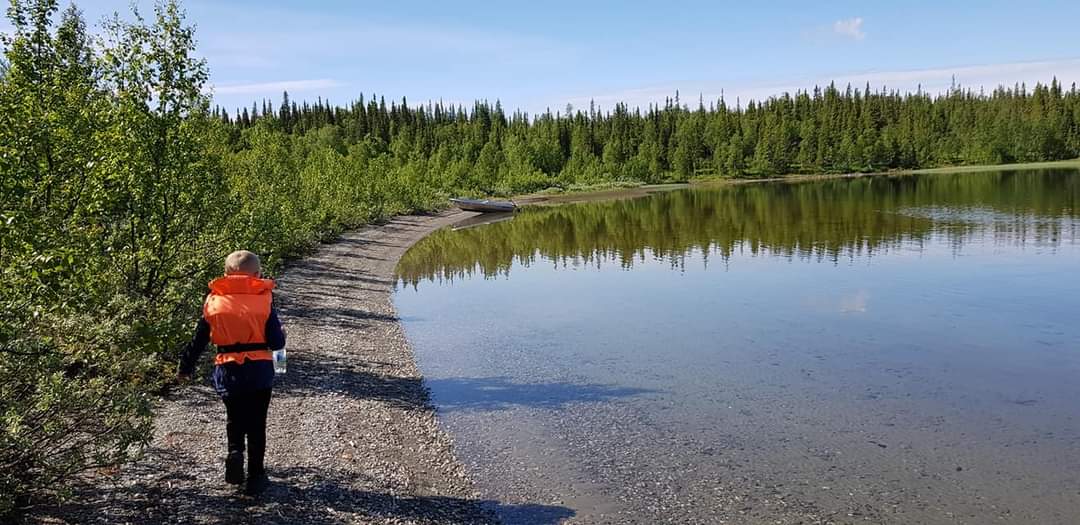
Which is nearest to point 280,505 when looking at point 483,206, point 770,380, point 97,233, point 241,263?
point 241,263

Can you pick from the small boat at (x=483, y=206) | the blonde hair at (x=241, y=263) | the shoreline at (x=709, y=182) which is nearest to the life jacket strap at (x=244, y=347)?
the blonde hair at (x=241, y=263)

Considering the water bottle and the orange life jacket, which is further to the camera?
the water bottle

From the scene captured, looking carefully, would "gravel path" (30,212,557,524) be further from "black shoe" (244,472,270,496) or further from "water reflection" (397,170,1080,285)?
"water reflection" (397,170,1080,285)

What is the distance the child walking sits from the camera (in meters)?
8.85

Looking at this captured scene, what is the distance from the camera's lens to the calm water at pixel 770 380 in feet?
37.7

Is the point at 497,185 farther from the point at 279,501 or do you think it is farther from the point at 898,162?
the point at 279,501

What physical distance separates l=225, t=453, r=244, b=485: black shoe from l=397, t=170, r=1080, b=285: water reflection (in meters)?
26.0

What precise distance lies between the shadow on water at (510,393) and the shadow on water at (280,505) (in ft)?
16.1

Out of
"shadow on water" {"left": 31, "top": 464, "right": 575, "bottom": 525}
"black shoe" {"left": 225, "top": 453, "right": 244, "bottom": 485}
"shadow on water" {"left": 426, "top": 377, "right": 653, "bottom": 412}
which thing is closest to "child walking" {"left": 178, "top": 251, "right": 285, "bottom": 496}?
"black shoe" {"left": 225, "top": 453, "right": 244, "bottom": 485}

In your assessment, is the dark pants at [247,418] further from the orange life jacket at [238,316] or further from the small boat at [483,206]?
the small boat at [483,206]

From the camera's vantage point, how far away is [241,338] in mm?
8898

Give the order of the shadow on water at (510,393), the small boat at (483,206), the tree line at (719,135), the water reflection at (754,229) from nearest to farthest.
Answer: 1. the shadow on water at (510,393)
2. the water reflection at (754,229)
3. the small boat at (483,206)
4. the tree line at (719,135)

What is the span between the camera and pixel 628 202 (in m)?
95.7

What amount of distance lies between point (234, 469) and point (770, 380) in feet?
39.5
